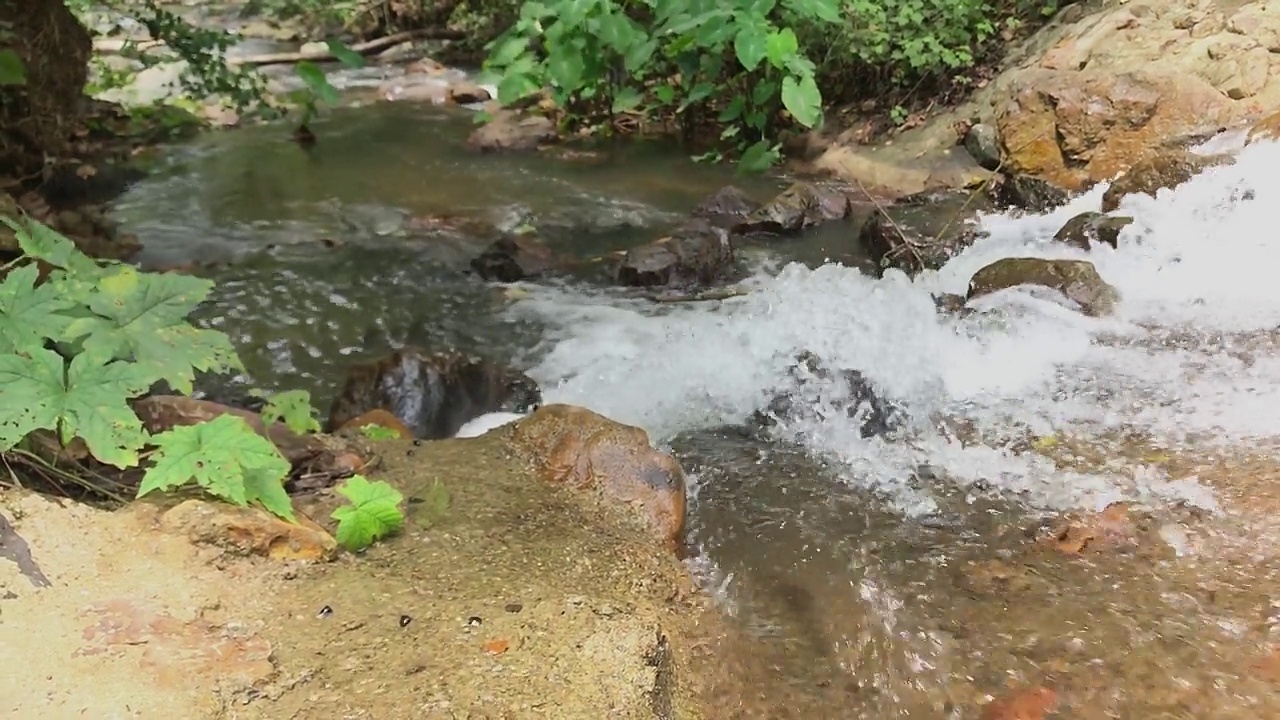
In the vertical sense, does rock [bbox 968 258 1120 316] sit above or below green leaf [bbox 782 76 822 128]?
below

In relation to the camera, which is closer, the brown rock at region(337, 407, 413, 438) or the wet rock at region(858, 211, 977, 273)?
the brown rock at region(337, 407, 413, 438)

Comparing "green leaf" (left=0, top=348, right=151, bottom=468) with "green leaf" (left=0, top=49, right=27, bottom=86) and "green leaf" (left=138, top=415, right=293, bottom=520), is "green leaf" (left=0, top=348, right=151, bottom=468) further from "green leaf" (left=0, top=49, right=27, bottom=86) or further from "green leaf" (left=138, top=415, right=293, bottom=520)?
"green leaf" (left=0, top=49, right=27, bottom=86)

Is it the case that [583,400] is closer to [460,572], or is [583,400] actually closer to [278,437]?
[278,437]

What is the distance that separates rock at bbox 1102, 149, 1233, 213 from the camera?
6.67 m

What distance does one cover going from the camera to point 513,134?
35.9ft

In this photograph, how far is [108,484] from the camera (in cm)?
255

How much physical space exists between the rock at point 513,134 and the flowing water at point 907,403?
206cm

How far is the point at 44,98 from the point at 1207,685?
8929mm

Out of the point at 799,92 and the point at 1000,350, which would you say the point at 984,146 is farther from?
the point at 799,92

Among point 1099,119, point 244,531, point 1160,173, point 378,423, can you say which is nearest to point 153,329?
point 244,531

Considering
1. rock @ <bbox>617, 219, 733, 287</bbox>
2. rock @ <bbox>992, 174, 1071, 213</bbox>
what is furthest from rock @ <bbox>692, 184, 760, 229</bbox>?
rock @ <bbox>992, 174, 1071, 213</bbox>

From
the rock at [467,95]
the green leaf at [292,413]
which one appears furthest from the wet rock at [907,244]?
the rock at [467,95]

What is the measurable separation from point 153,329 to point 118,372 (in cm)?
31

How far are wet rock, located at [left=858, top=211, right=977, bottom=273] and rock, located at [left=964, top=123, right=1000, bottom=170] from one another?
4.99 ft
